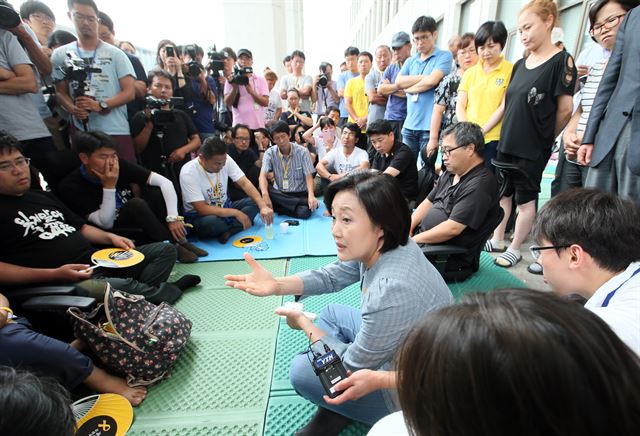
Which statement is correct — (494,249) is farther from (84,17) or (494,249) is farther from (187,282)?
(84,17)

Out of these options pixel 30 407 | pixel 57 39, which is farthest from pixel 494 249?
pixel 57 39

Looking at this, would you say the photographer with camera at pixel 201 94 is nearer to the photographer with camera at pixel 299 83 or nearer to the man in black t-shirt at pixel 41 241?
the photographer with camera at pixel 299 83

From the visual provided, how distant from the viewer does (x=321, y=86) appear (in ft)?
19.8

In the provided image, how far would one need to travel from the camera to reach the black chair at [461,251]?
191 centimetres

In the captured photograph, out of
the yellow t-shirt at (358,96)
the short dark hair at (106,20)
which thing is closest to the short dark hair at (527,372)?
the short dark hair at (106,20)

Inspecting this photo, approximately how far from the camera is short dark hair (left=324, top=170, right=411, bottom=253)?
1153 mm

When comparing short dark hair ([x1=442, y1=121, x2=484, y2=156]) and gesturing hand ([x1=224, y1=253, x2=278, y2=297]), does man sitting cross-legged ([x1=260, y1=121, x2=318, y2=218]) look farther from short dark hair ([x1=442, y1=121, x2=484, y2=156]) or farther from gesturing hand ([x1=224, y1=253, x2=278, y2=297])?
gesturing hand ([x1=224, y1=253, x2=278, y2=297])

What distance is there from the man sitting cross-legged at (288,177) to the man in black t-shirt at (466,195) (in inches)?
75.1

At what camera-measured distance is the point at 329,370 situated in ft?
3.50

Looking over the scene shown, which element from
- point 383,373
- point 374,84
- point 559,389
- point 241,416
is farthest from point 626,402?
point 374,84

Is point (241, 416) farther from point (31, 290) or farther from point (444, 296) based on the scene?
point (31, 290)

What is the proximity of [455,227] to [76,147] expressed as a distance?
2740 millimetres

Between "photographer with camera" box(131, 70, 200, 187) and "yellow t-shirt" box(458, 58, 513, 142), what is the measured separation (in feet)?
9.12

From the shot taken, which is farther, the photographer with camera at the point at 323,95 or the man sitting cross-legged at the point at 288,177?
the photographer with camera at the point at 323,95
